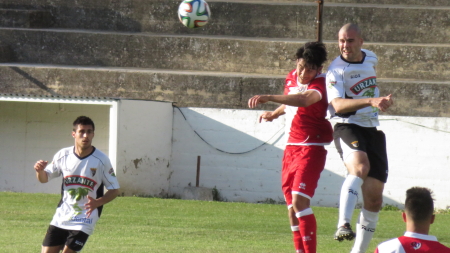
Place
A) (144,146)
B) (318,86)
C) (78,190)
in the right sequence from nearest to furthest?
(78,190) → (318,86) → (144,146)

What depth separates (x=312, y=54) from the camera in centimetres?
639

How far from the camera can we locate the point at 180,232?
1044 centimetres

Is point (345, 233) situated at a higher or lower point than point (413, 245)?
lower

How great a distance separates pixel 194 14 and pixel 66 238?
9374 mm

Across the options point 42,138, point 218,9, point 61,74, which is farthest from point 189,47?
point 42,138

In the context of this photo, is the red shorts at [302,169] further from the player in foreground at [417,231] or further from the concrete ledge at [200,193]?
the concrete ledge at [200,193]

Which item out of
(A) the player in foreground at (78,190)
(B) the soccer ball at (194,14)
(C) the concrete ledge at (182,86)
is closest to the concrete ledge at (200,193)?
(C) the concrete ledge at (182,86)

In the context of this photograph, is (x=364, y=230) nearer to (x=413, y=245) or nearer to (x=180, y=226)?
(x=413, y=245)

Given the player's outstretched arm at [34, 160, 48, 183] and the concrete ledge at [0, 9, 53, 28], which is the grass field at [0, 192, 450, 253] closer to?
the player's outstretched arm at [34, 160, 48, 183]

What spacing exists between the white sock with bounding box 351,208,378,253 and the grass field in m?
2.14

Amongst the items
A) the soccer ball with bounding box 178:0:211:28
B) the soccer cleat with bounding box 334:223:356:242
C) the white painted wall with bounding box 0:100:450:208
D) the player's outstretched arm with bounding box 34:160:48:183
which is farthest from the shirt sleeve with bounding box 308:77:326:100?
the white painted wall with bounding box 0:100:450:208

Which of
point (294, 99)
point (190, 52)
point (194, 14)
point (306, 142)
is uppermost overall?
point (194, 14)

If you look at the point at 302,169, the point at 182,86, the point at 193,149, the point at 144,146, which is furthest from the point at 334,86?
the point at 182,86

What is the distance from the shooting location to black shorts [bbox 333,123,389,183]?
6.22m
